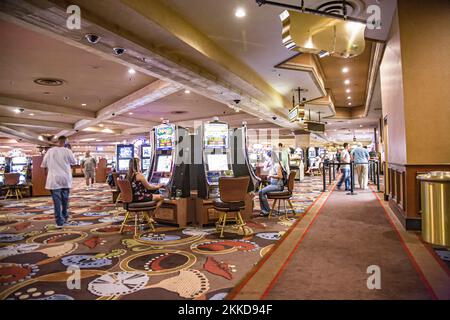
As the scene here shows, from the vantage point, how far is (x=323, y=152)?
19.9m

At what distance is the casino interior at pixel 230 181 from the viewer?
2.46 m

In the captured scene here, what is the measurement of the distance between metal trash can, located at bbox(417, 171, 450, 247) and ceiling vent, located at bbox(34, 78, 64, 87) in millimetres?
8370

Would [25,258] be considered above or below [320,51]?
below

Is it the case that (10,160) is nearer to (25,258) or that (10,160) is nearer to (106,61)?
(106,61)

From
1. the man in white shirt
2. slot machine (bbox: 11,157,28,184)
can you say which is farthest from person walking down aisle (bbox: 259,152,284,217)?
slot machine (bbox: 11,157,28,184)

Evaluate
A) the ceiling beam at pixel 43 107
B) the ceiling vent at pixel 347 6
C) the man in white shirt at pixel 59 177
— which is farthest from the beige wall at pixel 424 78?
the ceiling beam at pixel 43 107

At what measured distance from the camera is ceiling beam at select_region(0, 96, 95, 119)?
31.0 ft

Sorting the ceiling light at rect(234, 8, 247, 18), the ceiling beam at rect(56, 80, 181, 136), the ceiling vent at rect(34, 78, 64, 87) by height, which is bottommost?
the ceiling beam at rect(56, 80, 181, 136)

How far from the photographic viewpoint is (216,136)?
505 centimetres

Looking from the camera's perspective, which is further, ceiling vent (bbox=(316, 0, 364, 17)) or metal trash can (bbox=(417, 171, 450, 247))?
ceiling vent (bbox=(316, 0, 364, 17))

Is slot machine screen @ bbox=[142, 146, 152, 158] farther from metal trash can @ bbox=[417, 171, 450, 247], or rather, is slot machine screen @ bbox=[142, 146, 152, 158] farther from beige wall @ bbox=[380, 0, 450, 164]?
metal trash can @ bbox=[417, 171, 450, 247]
